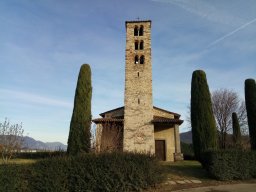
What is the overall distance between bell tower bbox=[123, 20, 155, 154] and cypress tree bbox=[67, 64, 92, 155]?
18.8 feet

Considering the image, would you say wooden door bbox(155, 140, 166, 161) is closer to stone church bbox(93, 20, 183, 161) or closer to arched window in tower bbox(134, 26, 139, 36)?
stone church bbox(93, 20, 183, 161)

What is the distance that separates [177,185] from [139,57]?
1552 centimetres

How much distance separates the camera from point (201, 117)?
16.7 metres

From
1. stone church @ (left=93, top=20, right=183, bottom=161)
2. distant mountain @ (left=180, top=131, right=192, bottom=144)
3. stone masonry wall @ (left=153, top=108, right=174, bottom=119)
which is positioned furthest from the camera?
distant mountain @ (left=180, top=131, right=192, bottom=144)

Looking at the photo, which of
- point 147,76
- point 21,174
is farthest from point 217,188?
point 147,76

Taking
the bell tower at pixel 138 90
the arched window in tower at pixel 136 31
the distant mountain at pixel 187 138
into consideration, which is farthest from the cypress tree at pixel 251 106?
the distant mountain at pixel 187 138

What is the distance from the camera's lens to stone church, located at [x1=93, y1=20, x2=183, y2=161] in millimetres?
21891

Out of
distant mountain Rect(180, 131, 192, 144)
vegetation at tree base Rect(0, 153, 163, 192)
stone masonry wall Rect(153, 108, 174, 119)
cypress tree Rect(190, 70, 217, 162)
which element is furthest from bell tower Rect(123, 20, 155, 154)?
distant mountain Rect(180, 131, 192, 144)

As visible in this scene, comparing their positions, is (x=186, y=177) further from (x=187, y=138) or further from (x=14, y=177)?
(x=187, y=138)

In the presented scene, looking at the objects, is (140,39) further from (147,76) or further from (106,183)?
(106,183)

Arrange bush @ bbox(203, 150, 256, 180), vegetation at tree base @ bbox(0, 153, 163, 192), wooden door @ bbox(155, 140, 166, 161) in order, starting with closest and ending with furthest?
vegetation at tree base @ bbox(0, 153, 163, 192), bush @ bbox(203, 150, 256, 180), wooden door @ bbox(155, 140, 166, 161)

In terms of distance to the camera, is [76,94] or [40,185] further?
[76,94]

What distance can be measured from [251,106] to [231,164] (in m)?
5.71

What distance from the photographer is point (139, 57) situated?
24531 mm
